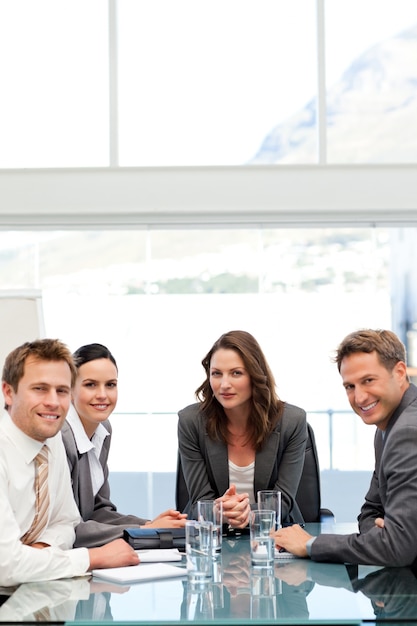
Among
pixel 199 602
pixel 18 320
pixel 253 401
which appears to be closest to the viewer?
pixel 199 602

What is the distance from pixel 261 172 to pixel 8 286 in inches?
76.8

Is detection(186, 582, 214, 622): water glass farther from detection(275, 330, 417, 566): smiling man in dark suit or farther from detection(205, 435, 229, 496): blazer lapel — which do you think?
detection(205, 435, 229, 496): blazer lapel

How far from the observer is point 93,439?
12.4 feet

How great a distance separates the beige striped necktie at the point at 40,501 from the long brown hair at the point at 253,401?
105 cm

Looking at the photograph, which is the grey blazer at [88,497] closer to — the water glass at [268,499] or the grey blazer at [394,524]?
the water glass at [268,499]

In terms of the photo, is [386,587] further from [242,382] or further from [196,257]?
[196,257]

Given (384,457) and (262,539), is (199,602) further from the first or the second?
(384,457)

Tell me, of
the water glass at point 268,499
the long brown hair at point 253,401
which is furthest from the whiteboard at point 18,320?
the water glass at point 268,499

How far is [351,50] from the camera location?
7.21 metres

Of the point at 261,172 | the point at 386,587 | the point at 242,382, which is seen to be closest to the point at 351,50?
the point at 261,172

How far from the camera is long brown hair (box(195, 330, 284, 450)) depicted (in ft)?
12.6

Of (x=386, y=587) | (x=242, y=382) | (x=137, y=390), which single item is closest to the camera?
(x=386, y=587)

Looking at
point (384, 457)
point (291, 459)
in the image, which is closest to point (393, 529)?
point (384, 457)

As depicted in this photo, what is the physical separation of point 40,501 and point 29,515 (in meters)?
0.05
